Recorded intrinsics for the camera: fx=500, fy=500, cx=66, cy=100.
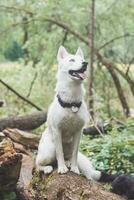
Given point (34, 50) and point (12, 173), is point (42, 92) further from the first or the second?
point (12, 173)

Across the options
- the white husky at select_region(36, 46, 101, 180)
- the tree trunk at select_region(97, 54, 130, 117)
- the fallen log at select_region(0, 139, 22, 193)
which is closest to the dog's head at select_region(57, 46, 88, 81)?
the white husky at select_region(36, 46, 101, 180)

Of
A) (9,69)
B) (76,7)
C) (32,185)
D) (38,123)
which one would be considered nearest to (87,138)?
(38,123)

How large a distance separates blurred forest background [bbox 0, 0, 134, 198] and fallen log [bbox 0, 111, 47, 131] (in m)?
2.13

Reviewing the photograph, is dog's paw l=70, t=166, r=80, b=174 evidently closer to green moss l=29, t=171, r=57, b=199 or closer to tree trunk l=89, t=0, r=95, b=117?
green moss l=29, t=171, r=57, b=199

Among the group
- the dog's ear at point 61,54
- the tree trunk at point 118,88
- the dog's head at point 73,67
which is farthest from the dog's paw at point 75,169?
the tree trunk at point 118,88

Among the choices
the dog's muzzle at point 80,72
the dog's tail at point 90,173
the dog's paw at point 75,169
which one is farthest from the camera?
the dog's tail at point 90,173

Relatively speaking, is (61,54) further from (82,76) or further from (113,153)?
(113,153)

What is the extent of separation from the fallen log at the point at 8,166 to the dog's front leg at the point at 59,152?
414mm

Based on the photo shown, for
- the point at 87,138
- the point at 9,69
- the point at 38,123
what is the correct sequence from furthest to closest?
1. the point at 9,69
2. the point at 38,123
3. the point at 87,138

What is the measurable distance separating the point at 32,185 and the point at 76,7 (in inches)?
333

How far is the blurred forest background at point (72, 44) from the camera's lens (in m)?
12.6

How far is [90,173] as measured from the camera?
5438 millimetres

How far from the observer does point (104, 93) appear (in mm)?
14070

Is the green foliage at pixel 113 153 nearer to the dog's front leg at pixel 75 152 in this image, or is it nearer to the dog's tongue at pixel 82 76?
the dog's front leg at pixel 75 152
